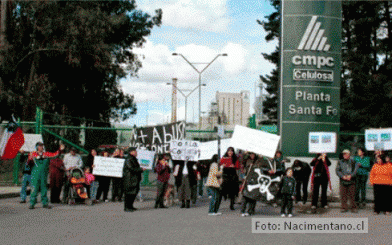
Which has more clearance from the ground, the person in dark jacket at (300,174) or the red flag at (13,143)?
the red flag at (13,143)

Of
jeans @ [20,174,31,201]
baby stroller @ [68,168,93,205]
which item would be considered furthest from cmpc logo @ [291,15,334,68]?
jeans @ [20,174,31,201]

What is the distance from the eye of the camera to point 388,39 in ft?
130

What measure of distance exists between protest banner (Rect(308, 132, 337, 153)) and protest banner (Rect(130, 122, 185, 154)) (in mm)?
5443

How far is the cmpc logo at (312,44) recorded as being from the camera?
2112cm

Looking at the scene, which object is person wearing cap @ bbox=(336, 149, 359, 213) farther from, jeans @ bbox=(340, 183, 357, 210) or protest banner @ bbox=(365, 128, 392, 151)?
protest banner @ bbox=(365, 128, 392, 151)

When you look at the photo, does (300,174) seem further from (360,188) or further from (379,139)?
(379,139)

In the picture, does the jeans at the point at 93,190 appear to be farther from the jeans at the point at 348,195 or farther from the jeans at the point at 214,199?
the jeans at the point at 348,195

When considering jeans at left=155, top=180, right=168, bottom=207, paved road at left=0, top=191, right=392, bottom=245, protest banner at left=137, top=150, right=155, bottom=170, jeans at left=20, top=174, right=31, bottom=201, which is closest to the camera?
paved road at left=0, top=191, right=392, bottom=245

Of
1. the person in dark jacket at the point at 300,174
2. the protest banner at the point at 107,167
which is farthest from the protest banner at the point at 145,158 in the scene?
the person in dark jacket at the point at 300,174

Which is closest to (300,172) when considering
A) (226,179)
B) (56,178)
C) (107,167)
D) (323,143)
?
(323,143)

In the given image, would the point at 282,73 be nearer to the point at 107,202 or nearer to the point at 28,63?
the point at 107,202

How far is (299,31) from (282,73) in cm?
161

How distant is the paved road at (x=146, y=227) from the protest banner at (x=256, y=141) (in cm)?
168

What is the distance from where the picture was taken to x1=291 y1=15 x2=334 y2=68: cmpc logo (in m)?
21.1
